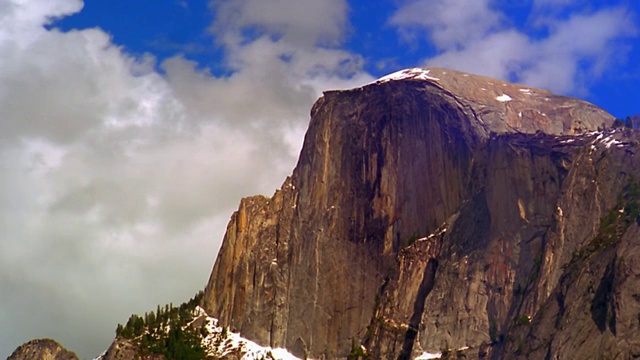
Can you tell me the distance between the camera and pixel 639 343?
19662 centimetres

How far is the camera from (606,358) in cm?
19900

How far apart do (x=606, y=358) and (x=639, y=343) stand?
5.31 m
